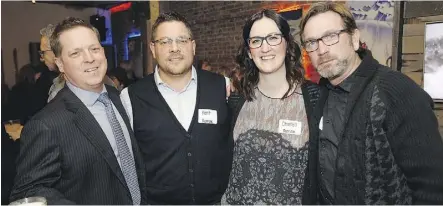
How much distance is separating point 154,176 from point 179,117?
1.25 feet

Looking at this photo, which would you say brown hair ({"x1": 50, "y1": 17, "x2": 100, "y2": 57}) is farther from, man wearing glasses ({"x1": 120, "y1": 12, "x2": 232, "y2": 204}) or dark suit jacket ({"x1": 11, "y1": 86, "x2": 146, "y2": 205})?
man wearing glasses ({"x1": 120, "y1": 12, "x2": 232, "y2": 204})

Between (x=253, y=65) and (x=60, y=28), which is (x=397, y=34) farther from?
(x=60, y=28)

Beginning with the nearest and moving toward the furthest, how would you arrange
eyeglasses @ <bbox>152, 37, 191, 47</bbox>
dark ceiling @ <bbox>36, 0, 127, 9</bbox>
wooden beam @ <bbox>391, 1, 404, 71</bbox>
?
eyeglasses @ <bbox>152, 37, 191, 47</bbox>, wooden beam @ <bbox>391, 1, 404, 71</bbox>, dark ceiling @ <bbox>36, 0, 127, 9</bbox>

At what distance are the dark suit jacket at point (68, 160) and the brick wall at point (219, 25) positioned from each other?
15.1ft

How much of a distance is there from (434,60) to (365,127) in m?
2.43

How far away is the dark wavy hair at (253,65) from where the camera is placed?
2.04 m

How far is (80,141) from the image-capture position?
162cm

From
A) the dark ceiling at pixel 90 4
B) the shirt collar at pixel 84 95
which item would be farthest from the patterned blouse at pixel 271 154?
the dark ceiling at pixel 90 4

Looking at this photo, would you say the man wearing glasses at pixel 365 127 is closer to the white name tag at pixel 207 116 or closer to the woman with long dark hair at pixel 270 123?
the woman with long dark hair at pixel 270 123

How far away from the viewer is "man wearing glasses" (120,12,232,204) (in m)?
2.05

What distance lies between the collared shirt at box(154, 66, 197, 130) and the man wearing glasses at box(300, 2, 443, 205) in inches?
29.4

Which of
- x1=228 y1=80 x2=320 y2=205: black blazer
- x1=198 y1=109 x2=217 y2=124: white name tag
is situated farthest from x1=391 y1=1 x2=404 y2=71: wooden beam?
x1=198 y1=109 x2=217 y2=124: white name tag

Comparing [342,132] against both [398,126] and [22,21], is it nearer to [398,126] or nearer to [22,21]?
[398,126]

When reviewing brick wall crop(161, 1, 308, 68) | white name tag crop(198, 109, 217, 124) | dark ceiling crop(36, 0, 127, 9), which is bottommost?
white name tag crop(198, 109, 217, 124)
